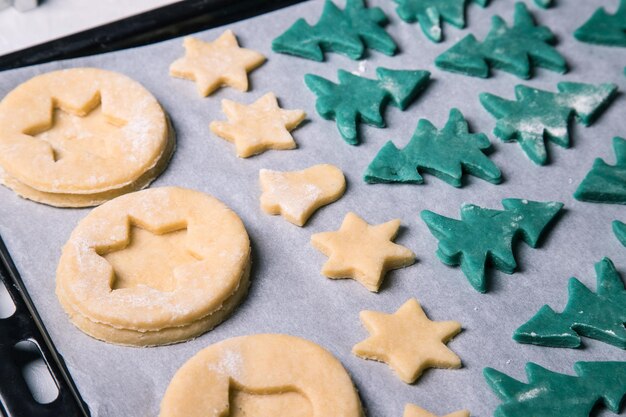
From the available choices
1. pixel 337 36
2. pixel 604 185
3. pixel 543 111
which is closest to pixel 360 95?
pixel 337 36

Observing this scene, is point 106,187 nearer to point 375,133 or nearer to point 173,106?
point 173,106

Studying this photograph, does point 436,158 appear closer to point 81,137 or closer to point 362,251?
point 362,251

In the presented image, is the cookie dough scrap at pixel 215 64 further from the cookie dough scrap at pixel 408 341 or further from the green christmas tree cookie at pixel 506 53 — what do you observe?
the cookie dough scrap at pixel 408 341

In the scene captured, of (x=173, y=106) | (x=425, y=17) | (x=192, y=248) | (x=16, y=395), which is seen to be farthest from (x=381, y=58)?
(x=16, y=395)

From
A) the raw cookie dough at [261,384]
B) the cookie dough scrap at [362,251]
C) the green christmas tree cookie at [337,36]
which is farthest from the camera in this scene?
the green christmas tree cookie at [337,36]

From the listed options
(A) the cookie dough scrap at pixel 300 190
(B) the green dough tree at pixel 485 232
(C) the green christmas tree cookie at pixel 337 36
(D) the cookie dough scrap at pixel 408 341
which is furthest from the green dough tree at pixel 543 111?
(D) the cookie dough scrap at pixel 408 341

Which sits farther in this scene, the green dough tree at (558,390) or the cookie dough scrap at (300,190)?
the cookie dough scrap at (300,190)

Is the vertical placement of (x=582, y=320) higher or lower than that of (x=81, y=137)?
lower
